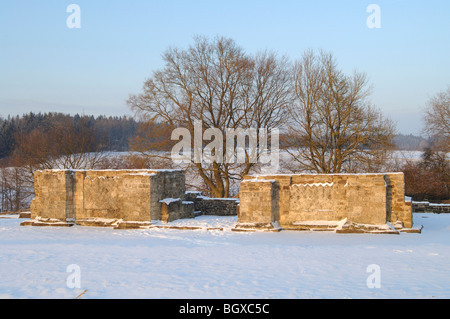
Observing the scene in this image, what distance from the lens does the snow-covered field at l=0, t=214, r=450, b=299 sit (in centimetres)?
704

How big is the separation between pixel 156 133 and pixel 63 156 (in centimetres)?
1252

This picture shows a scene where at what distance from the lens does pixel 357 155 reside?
72.1ft

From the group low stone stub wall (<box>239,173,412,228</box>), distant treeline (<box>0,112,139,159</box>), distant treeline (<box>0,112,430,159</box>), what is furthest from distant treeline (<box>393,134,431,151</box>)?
distant treeline (<box>0,112,139,159</box>)

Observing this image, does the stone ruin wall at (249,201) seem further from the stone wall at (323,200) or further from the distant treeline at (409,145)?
the distant treeline at (409,145)

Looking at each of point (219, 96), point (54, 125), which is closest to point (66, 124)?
point (54, 125)

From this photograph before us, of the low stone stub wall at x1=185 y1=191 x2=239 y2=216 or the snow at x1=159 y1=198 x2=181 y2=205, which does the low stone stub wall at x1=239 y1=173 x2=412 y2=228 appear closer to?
the snow at x1=159 y1=198 x2=181 y2=205

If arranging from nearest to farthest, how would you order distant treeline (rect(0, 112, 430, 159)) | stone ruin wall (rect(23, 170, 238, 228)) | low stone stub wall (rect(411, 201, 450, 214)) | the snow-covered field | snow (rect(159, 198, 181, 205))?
the snow-covered field < stone ruin wall (rect(23, 170, 238, 228)) < snow (rect(159, 198, 181, 205)) < low stone stub wall (rect(411, 201, 450, 214)) < distant treeline (rect(0, 112, 430, 159))

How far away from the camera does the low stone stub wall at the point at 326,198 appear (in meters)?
13.0

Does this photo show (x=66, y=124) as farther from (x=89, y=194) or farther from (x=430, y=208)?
(x=430, y=208)

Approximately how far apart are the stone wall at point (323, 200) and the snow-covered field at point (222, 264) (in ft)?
2.62

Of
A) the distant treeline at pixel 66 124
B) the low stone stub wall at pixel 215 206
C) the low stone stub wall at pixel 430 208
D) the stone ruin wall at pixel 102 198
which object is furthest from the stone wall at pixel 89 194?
the distant treeline at pixel 66 124

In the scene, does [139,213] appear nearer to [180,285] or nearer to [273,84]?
[180,285]

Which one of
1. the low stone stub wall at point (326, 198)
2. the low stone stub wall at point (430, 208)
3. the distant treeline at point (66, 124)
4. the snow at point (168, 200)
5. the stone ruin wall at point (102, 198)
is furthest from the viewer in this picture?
the distant treeline at point (66, 124)

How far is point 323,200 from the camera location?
13836 mm
